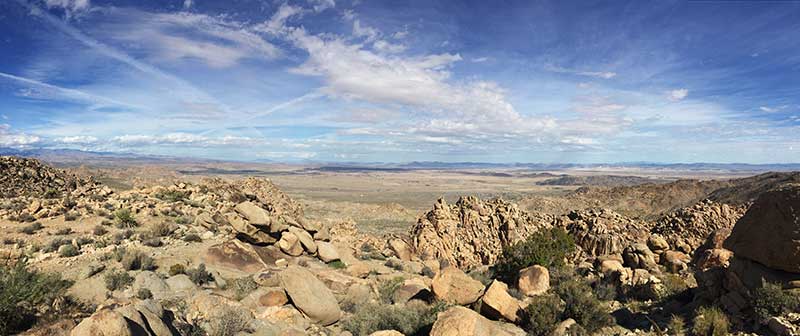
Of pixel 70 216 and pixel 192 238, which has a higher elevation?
pixel 70 216

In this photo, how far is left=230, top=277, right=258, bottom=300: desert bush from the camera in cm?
1330

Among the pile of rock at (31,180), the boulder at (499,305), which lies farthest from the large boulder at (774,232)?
the pile of rock at (31,180)

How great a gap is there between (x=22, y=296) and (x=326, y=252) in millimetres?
12336

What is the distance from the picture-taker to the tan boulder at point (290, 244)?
19.5 meters

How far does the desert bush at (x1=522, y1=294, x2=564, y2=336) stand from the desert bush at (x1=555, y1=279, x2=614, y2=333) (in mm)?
406

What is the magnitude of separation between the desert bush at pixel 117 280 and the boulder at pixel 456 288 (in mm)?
10159

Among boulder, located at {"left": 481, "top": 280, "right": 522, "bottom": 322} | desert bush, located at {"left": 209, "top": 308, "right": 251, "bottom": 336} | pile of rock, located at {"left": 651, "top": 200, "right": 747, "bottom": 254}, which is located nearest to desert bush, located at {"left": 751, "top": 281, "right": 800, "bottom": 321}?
boulder, located at {"left": 481, "top": 280, "right": 522, "bottom": 322}

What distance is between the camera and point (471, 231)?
28344 mm

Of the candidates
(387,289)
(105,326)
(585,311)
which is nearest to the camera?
(105,326)

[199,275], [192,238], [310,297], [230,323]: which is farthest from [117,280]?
[310,297]

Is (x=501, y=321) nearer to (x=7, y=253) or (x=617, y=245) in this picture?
(x=617, y=245)

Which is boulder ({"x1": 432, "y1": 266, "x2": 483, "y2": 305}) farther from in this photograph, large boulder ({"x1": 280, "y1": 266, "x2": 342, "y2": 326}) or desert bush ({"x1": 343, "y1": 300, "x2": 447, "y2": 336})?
large boulder ({"x1": 280, "y1": 266, "x2": 342, "y2": 326})

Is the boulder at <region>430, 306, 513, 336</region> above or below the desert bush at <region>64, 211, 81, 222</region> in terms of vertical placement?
below

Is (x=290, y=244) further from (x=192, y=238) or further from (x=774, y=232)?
(x=774, y=232)
